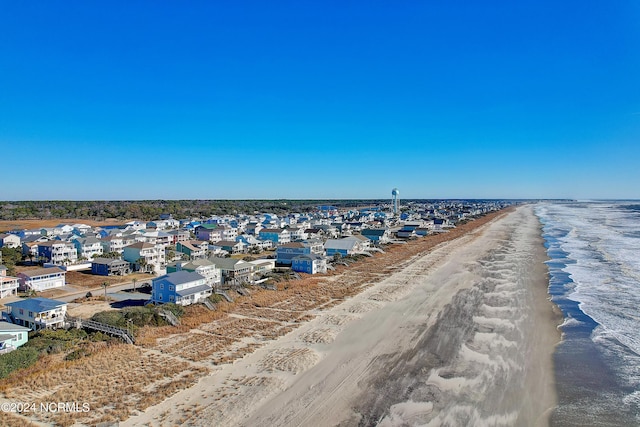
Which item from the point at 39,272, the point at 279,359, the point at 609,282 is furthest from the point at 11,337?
the point at 609,282

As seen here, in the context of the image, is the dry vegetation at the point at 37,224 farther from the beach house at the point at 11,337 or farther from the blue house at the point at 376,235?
the beach house at the point at 11,337

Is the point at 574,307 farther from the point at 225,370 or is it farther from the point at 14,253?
the point at 14,253

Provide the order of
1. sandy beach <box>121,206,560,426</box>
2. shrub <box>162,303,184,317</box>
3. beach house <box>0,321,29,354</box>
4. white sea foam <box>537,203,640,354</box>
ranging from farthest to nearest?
shrub <box>162,303,184,317</box>, white sea foam <box>537,203,640,354</box>, beach house <box>0,321,29,354</box>, sandy beach <box>121,206,560,426</box>

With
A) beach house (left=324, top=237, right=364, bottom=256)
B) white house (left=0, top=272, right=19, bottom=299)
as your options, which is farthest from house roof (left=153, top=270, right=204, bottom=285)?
beach house (left=324, top=237, right=364, bottom=256)

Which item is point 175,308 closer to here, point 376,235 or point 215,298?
point 215,298

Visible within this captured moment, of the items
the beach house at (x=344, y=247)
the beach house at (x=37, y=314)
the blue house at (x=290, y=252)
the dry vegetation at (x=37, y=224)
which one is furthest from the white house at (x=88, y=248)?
the dry vegetation at (x=37, y=224)

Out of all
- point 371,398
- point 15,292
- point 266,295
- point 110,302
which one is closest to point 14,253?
point 15,292

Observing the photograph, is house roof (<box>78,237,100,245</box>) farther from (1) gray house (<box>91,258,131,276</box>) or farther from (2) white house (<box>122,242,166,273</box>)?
(1) gray house (<box>91,258,131,276</box>)

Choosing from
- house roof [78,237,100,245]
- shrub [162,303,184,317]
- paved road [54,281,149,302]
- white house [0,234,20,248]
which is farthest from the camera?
white house [0,234,20,248]
